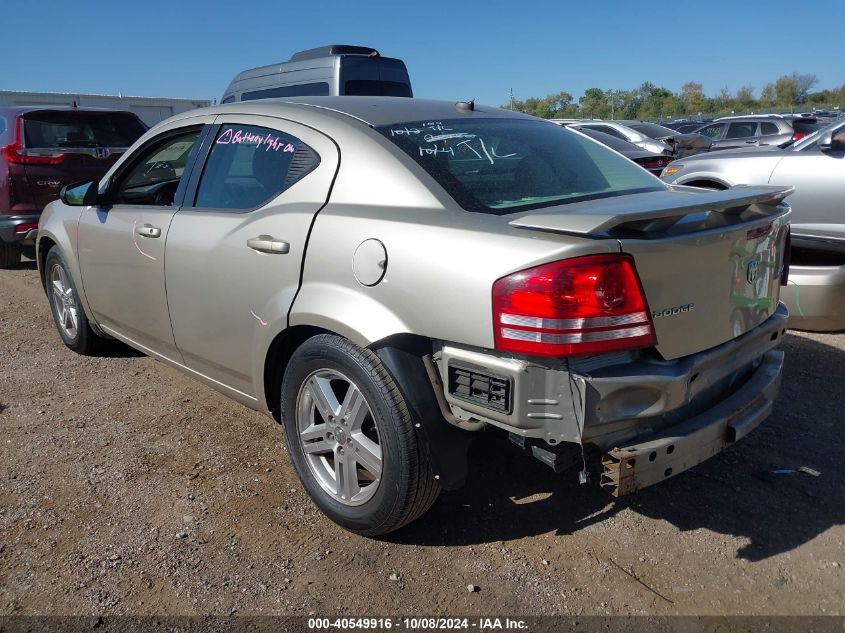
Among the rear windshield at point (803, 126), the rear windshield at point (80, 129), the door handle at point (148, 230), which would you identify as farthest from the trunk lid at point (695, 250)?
the rear windshield at point (803, 126)

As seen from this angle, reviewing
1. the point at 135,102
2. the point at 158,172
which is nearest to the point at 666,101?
the point at 135,102

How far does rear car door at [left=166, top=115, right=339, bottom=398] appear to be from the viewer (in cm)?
288

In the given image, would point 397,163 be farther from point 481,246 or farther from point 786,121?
point 786,121

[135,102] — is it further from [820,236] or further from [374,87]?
[820,236]

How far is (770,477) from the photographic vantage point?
3.24 metres

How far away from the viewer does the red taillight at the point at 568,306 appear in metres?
2.15

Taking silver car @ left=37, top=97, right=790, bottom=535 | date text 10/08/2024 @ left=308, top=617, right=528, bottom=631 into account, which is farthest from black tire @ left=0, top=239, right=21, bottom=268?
date text 10/08/2024 @ left=308, top=617, right=528, bottom=631

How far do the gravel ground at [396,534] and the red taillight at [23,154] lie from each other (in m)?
4.35

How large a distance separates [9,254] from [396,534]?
705 centimetres

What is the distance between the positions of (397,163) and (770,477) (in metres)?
2.18

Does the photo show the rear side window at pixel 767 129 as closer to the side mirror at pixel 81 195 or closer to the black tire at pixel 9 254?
the black tire at pixel 9 254

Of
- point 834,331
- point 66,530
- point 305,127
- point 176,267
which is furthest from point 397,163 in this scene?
point 834,331

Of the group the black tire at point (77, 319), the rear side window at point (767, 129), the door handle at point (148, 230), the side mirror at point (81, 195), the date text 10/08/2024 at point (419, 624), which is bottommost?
the date text 10/08/2024 at point (419, 624)

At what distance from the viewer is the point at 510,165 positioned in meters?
2.95
